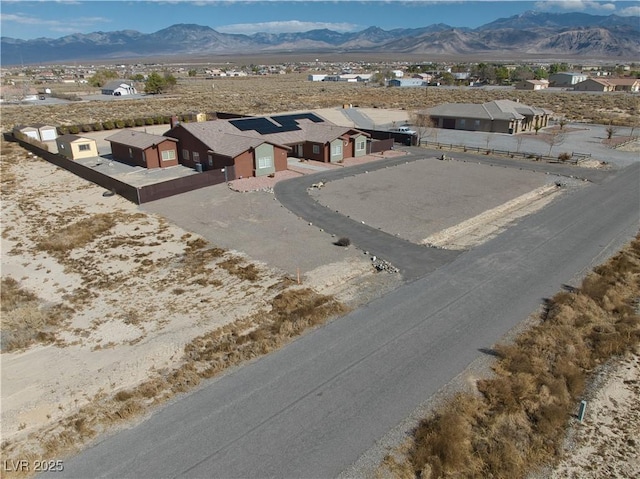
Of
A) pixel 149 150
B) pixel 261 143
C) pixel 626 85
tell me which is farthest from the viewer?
pixel 626 85

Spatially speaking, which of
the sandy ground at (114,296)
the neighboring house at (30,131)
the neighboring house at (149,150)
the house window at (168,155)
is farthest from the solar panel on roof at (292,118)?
the neighboring house at (30,131)

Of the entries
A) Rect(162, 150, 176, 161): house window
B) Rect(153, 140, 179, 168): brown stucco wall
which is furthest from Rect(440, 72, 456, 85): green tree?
Rect(162, 150, 176, 161): house window

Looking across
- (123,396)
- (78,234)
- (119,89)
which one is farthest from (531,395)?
(119,89)

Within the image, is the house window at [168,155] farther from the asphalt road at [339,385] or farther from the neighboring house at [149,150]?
the asphalt road at [339,385]

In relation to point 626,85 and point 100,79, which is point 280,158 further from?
point 100,79

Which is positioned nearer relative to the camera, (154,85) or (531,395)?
(531,395)

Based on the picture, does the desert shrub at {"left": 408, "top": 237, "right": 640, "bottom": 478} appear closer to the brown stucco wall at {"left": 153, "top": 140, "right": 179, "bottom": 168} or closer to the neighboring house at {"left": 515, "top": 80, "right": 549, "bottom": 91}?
the brown stucco wall at {"left": 153, "top": 140, "right": 179, "bottom": 168}

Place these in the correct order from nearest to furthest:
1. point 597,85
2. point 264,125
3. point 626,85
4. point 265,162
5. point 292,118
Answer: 1. point 265,162
2. point 264,125
3. point 292,118
4. point 597,85
5. point 626,85
